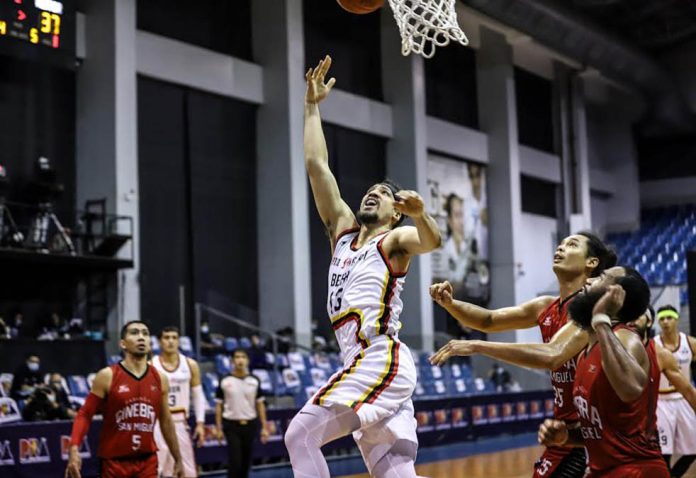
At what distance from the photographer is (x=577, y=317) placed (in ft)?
14.5

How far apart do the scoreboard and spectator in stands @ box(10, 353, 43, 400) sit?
4970 millimetres

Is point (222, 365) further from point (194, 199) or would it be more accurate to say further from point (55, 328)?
point (194, 199)

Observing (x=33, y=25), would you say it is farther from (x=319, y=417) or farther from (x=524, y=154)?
(x=524, y=154)

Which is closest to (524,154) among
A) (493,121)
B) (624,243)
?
(493,121)

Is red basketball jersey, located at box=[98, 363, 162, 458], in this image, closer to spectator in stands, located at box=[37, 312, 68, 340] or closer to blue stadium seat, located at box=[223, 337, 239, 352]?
spectator in stands, located at box=[37, 312, 68, 340]

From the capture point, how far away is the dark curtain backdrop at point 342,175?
24.8 meters

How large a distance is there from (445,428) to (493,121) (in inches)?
520

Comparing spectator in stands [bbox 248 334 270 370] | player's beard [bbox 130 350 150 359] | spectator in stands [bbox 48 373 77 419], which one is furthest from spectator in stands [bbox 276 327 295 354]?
player's beard [bbox 130 350 150 359]

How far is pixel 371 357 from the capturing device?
215 inches

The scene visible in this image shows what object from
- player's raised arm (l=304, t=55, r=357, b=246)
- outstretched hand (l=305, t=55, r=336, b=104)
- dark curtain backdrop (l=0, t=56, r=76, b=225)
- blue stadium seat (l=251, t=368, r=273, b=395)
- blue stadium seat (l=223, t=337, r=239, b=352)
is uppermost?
dark curtain backdrop (l=0, t=56, r=76, b=225)

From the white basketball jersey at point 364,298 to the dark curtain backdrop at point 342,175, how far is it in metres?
18.8

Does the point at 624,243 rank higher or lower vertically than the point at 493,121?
lower

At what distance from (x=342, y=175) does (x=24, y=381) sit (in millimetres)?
12082

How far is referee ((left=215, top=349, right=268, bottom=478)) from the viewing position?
12.6 meters
